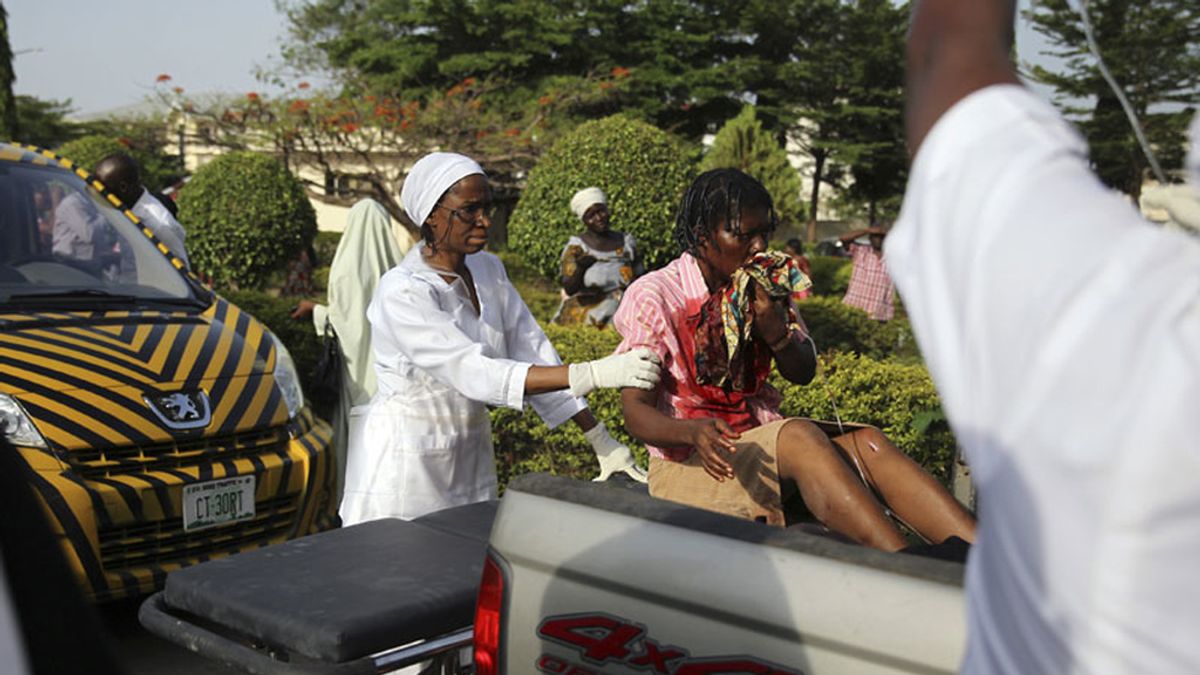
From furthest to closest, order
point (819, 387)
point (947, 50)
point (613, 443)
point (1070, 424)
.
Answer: point (819, 387), point (613, 443), point (947, 50), point (1070, 424)

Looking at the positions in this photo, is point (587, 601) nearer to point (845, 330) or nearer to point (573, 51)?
point (845, 330)

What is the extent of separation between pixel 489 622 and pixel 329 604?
594 mm

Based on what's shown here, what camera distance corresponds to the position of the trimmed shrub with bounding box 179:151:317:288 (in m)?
14.4

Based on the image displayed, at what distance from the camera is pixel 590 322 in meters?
8.98

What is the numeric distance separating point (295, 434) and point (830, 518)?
122 inches

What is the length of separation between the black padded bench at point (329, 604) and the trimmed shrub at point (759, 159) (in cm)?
2855

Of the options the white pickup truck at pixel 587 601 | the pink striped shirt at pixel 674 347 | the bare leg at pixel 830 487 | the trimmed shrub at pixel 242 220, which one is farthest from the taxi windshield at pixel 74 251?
the trimmed shrub at pixel 242 220

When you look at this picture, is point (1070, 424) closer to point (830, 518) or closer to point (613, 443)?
point (830, 518)

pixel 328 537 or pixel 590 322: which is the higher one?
pixel 328 537

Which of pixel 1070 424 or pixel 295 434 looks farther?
pixel 295 434

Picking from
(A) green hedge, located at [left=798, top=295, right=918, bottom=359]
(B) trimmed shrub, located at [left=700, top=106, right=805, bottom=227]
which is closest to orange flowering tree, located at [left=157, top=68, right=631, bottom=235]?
(B) trimmed shrub, located at [left=700, top=106, right=805, bottom=227]

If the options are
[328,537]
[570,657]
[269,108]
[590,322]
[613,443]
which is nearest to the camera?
[570,657]

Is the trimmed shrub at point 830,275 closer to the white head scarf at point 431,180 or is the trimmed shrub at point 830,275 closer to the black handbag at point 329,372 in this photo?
the black handbag at point 329,372

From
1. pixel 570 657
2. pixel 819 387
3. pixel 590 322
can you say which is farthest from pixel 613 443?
pixel 590 322
